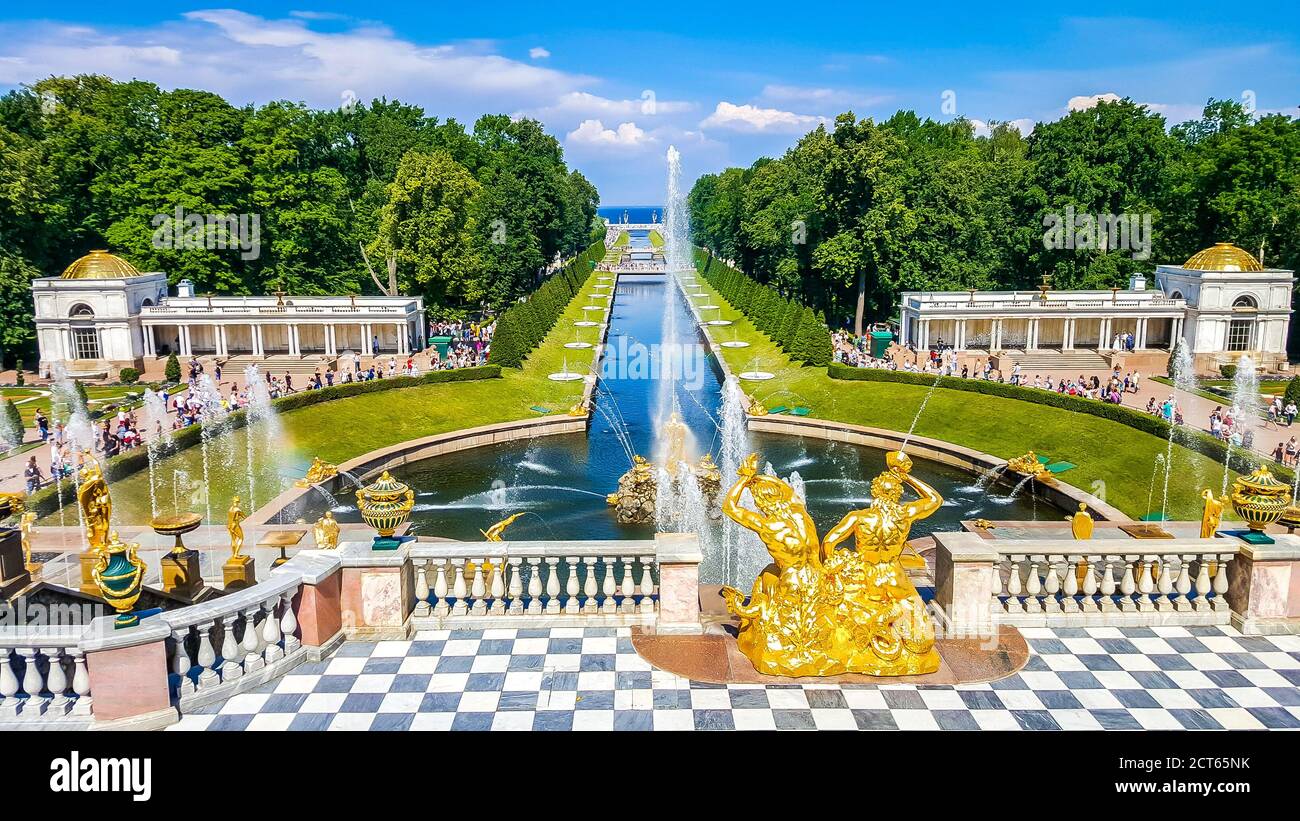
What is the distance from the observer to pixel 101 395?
169 feet

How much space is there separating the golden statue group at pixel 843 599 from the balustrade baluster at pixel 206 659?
6570 mm

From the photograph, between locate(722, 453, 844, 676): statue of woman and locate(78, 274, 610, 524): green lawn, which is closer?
locate(722, 453, 844, 676): statue of woman

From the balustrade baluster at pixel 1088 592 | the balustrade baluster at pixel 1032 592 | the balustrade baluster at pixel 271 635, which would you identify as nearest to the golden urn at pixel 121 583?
the balustrade baluster at pixel 271 635

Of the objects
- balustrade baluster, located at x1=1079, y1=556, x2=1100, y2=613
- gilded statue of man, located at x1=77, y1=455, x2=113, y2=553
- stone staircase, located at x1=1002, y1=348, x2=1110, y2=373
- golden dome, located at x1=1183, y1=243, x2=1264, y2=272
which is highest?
golden dome, located at x1=1183, y1=243, x2=1264, y2=272

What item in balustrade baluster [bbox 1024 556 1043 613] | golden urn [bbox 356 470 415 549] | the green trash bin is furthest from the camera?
the green trash bin

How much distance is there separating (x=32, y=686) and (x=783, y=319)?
56.9 metres

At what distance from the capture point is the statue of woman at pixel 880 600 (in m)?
11.9

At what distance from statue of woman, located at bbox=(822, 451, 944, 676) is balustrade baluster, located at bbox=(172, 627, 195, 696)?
7.81 m

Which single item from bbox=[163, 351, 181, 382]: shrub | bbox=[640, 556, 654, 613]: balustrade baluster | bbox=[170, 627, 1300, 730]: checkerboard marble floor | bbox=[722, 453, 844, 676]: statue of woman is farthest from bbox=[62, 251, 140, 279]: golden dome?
bbox=[722, 453, 844, 676]: statue of woman

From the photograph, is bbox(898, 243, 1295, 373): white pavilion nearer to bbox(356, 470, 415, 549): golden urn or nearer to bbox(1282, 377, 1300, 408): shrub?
bbox(1282, 377, 1300, 408): shrub

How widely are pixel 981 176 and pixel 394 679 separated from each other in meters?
76.8

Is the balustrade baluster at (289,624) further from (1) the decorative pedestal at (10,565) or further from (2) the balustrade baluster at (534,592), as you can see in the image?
(1) the decorative pedestal at (10,565)

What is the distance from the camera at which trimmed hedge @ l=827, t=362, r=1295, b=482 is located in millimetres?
34094
